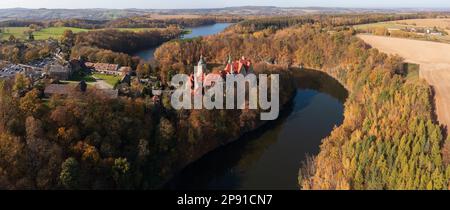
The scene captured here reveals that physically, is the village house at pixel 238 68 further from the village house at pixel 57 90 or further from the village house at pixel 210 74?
the village house at pixel 57 90

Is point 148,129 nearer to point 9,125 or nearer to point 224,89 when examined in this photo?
point 9,125

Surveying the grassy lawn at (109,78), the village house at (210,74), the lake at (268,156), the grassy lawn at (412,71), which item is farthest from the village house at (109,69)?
the grassy lawn at (412,71)

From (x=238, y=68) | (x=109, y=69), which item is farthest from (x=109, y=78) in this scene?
(x=238, y=68)

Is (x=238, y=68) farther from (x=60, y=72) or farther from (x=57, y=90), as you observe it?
(x=57, y=90)

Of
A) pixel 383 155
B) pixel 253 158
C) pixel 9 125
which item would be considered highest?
pixel 9 125

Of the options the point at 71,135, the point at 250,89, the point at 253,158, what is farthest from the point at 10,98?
the point at 250,89
